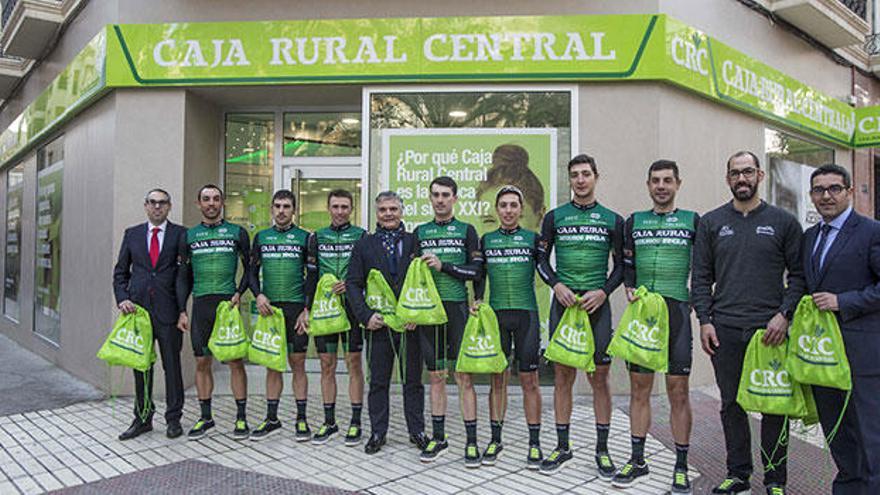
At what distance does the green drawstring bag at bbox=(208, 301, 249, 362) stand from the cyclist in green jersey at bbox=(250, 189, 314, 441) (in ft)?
0.76

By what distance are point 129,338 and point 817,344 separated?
16.6ft

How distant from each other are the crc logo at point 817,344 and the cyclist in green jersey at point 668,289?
0.75m

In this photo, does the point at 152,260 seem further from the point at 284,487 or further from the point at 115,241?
the point at 284,487

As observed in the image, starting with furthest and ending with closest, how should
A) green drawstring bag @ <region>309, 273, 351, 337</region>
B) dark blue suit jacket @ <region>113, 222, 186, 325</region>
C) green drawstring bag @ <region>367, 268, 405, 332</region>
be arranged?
dark blue suit jacket @ <region>113, 222, 186, 325</region>, green drawstring bag @ <region>309, 273, 351, 337</region>, green drawstring bag @ <region>367, 268, 405, 332</region>

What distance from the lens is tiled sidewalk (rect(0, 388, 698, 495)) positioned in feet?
14.0

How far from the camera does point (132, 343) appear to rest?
5.25 meters

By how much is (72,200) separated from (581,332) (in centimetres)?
723

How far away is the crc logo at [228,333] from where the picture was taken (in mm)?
5180

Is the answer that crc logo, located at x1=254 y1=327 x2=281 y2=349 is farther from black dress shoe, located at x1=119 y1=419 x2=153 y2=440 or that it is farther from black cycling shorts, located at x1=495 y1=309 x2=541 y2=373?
black cycling shorts, located at x1=495 y1=309 x2=541 y2=373

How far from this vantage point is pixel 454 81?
6746mm

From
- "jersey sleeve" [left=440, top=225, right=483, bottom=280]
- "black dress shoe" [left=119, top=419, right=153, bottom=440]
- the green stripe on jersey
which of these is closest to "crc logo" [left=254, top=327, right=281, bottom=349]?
"black dress shoe" [left=119, top=419, right=153, bottom=440]

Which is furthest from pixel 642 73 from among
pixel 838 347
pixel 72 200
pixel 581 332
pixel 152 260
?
pixel 72 200

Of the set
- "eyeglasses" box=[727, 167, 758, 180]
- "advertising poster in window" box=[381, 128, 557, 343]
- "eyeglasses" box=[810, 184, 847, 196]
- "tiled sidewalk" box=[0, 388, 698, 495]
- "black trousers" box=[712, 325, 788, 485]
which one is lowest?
"tiled sidewalk" box=[0, 388, 698, 495]

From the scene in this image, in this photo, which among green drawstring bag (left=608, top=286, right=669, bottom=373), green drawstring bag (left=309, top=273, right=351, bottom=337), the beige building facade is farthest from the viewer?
the beige building facade
